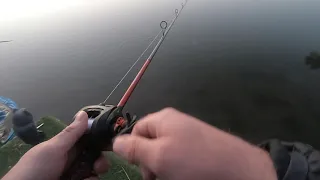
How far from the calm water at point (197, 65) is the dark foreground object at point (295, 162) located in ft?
25.3

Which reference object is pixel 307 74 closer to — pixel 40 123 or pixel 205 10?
pixel 205 10

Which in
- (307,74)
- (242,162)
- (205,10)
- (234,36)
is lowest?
(242,162)

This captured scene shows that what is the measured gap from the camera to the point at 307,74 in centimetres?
1077

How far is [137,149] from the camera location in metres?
0.90

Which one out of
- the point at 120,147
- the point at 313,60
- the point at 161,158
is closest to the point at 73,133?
the point at 120,147

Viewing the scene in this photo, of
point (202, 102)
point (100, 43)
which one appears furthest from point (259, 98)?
point (100, 43)

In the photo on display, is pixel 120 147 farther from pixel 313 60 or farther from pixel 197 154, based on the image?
pixel 313 60

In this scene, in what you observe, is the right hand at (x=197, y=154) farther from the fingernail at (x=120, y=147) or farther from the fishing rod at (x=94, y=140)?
the fishing rod at (x=94, y=140)

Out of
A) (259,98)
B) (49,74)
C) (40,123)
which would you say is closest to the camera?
(40,123)

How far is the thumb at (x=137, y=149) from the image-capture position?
82cm

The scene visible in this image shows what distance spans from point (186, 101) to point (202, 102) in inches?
25.3

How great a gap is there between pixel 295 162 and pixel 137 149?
27.9 inches

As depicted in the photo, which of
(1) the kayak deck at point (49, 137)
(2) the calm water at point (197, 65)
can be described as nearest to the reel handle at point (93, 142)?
(1) the kayak deck at point (49, 137)

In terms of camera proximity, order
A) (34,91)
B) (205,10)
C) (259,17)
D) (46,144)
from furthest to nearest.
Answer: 1. (205,10)
2. (259,17)
3. (34,91)
4. (46,144)
